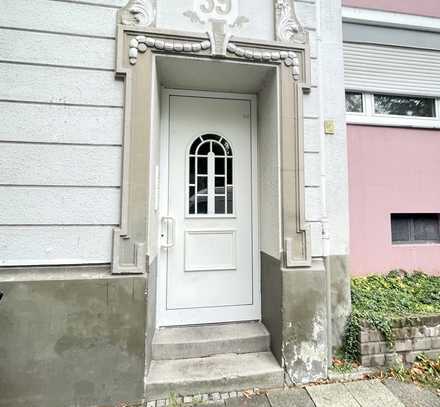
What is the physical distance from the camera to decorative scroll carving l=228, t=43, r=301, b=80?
2514 millimetres

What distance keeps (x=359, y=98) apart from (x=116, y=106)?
10.1ft

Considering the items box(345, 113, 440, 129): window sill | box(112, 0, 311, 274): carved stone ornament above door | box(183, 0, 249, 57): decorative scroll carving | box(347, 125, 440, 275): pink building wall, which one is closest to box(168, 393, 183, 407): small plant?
box(112, 0, 311, 274): carved stone ornament above door

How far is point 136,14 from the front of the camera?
2.39 meters

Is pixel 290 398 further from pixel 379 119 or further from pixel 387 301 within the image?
pixel 379 119

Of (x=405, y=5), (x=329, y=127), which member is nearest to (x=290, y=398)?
(x=329, y=127)

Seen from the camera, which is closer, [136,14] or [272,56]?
[136,14]

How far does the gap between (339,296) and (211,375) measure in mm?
1411

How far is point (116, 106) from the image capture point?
7.67 ft

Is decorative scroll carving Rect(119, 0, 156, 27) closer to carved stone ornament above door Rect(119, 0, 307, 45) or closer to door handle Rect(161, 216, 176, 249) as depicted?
carved stone ornament above door Rect(119, 0, 307, 45)

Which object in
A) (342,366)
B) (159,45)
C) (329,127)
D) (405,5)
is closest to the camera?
(159,45)

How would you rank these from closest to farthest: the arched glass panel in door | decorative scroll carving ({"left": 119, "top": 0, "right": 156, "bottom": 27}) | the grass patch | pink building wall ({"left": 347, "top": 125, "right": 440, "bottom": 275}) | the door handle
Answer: decorative scroll carving ({"left": 119, "top": 0, "right": 156, "bottom": 27}), the grass patch, the door handle, the arched glass panel in door, pink building wall ({"left": 347, "top": 125, "right": 440, "bottom": 275})

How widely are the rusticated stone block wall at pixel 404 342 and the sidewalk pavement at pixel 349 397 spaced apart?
0.66 ft

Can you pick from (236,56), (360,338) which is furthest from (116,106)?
(360,338)

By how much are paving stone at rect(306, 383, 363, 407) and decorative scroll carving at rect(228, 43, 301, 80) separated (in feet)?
9.12
